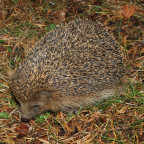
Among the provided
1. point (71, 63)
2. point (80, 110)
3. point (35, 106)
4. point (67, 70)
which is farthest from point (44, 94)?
point (80, 110)

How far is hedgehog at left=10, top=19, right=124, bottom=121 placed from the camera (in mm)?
4160

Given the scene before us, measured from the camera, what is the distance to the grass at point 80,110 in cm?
453

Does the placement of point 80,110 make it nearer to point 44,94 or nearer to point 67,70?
point 44,94

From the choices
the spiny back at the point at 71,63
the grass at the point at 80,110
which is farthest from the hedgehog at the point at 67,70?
the grass at the point at 80,110

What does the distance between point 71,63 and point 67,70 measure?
147 millimetres

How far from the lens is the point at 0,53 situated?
5758 millimetres

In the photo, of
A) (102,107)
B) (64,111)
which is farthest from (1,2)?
(102,107)

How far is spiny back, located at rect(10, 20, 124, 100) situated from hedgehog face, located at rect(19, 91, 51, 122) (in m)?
0.16

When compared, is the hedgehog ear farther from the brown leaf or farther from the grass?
the brown leaf

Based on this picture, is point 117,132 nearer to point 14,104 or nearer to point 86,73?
point 86,73

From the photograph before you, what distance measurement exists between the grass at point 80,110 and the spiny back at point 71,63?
0.63m

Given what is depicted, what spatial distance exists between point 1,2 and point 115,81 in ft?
13.2

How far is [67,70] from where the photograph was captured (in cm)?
424

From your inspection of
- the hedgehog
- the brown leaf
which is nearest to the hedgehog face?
the hedgehog
